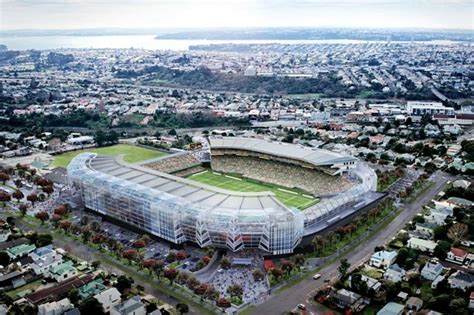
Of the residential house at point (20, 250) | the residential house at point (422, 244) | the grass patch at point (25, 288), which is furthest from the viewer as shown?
the residential house at point (422, 244)

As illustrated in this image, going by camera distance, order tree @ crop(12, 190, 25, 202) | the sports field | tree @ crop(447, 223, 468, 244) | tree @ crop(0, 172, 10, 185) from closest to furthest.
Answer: tree @ crop(447, 223, 468, 244) → the sports field → tree @ crop(12, 190, 25, 202) → tree @ crop(0, 172, 10, 185)

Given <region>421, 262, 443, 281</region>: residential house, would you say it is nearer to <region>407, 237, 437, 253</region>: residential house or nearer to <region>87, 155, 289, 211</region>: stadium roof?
<region>407, 237, 437, 253</region>: residential house

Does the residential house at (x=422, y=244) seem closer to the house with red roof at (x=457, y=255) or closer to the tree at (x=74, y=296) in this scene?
the house with red roof at (x=457, y=255)

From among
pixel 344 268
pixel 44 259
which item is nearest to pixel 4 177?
pixel 44 259

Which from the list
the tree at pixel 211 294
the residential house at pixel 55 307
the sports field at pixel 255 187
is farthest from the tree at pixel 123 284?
the sports field at pixel 255 187

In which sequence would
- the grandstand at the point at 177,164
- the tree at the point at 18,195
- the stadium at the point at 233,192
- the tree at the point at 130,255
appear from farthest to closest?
the grandstand at the point at 177,164 → the tree at the point at 18,195 → the stadium at the point at 233,192 → the tree at the point at 130,255

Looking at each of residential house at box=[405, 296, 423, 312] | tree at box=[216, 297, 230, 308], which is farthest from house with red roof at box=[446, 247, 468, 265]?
tree at box=[216, 297, 230, 308]

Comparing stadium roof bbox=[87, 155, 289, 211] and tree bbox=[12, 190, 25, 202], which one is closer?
stadium roof bbox=[87, 155, 289, 211]
